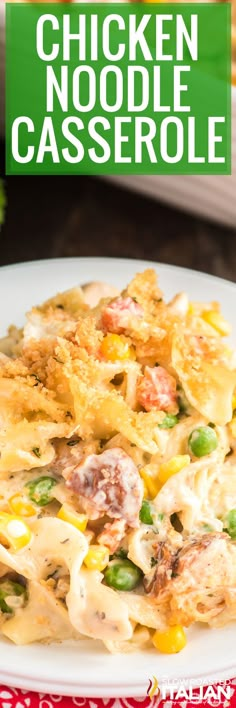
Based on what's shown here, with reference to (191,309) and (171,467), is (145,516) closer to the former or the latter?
(171,467)

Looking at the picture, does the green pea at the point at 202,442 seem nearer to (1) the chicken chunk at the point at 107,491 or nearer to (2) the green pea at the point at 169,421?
(2) the green pea at the point at 169,421

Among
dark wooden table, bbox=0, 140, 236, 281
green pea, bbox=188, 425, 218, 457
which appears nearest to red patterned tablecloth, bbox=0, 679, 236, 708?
green pea, bbox=188, 425, 218, 457

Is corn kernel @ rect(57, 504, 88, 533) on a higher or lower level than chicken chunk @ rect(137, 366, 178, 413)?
lower

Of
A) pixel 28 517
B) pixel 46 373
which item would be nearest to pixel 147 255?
pixel 46 373

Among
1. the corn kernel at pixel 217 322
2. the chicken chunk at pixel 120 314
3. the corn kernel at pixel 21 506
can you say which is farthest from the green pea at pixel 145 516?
the corn kernel at pixel 217 322

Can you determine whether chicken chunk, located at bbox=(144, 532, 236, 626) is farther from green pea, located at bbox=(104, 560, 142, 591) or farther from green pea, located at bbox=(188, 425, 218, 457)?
green pea, located at bbox=(188, 425, 218, 457)

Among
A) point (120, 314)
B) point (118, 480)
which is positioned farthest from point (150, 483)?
point (120, 314)

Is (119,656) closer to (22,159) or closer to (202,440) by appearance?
(202,440)
